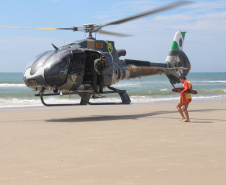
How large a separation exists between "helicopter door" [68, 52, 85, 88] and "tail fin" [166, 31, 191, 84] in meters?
5.59

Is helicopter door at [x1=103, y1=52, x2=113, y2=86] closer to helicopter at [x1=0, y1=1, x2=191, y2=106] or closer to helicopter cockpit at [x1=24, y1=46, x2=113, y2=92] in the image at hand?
helicopter at [x1=0, y1=1, x2=191, y2=106]

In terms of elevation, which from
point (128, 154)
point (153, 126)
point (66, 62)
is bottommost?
point (153, 126)

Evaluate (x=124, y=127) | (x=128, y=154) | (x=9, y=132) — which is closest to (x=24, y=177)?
(x=128, y=154)

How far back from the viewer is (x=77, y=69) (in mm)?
11648

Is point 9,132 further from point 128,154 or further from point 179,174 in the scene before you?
point 179,174

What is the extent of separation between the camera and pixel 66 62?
11.3 metres

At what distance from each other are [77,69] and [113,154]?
5.70 metres

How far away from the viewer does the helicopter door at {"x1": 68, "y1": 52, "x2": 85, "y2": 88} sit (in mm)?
11508

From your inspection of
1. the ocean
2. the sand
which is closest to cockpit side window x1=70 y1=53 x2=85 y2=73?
the sand

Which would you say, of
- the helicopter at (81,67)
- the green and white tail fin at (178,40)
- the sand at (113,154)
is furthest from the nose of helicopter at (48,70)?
the green and white tail fin at (178,40)

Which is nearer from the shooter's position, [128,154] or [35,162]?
[35,162]

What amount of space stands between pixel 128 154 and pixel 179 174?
4.79 feet

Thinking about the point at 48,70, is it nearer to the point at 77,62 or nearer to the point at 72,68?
the point at 72,68

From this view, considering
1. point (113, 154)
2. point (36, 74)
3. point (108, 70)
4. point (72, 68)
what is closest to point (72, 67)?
point (72, 68)
